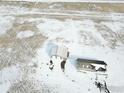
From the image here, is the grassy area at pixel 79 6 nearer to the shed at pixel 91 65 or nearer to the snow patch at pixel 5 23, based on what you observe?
the snow patch at pixel 5 23

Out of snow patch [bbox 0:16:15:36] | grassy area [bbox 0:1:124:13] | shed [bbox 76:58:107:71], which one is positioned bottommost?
shed [bbox 76:58:107:71]

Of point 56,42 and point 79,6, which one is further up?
point 79,6

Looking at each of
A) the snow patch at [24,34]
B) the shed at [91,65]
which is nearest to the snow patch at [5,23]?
the snow patch at [24,34]

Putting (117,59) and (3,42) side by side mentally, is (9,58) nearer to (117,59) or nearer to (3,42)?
(3,42)

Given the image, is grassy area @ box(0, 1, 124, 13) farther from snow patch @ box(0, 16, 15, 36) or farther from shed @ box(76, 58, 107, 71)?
shed @ box(76, 58, 107, 71)

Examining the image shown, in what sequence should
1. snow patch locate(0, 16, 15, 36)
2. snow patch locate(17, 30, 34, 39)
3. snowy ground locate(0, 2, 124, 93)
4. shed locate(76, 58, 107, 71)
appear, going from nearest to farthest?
1. snowy ground locate(0, 2, 124, 93)
2. shed locate(76, 58, 107, 71)
3. snow patch locate(17, 30, 34, 39)
4. snow patch locate(0, 16, 15, 36)

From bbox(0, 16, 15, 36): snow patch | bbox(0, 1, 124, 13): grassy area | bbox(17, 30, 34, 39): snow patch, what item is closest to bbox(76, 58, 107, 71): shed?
bbox(17, 30, 34, 39): snow patch

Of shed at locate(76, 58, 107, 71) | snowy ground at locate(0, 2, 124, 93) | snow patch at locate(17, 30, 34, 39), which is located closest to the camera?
snowy ground at locate(0, 2, 124, 93)

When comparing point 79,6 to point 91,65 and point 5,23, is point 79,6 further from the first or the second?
point 91,65

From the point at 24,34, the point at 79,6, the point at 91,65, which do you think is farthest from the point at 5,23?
the point at 91,65
